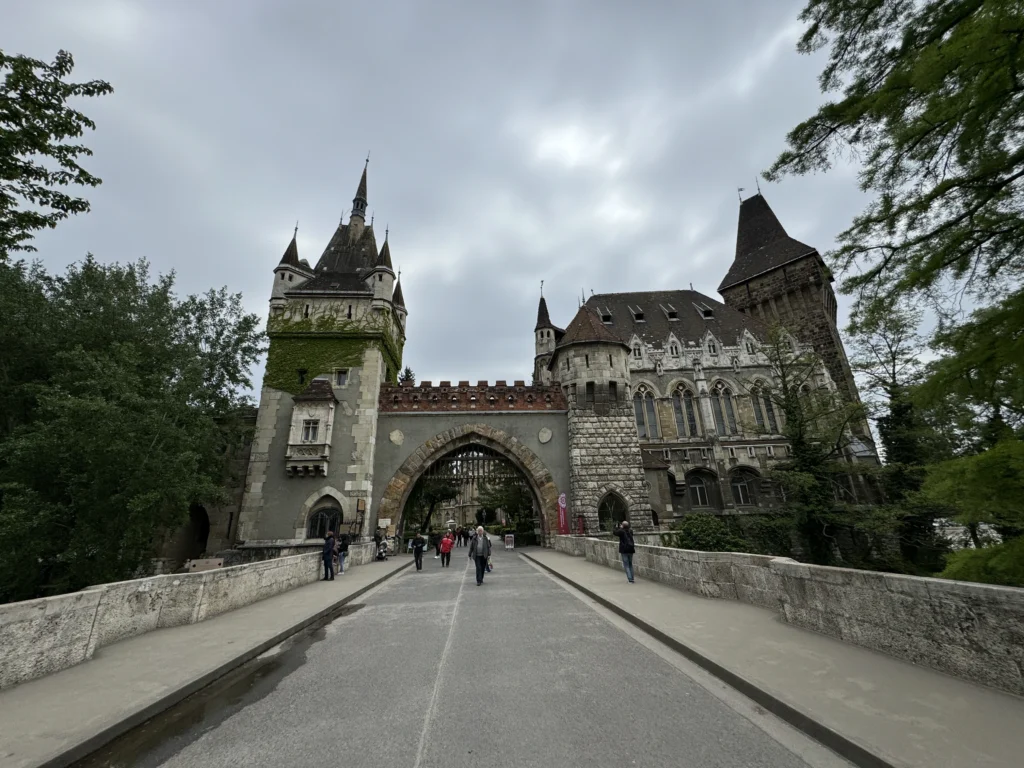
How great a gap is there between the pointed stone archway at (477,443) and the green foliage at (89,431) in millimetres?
7197

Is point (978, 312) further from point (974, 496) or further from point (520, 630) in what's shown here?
point (520, 630)

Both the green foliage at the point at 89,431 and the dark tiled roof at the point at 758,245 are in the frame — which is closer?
the green foliage at the point at 89,431

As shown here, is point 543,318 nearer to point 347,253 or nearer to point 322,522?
point 347,253

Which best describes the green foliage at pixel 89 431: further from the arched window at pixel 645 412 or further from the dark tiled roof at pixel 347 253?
the arched window at pixel 645 412

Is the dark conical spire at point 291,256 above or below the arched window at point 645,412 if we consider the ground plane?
above

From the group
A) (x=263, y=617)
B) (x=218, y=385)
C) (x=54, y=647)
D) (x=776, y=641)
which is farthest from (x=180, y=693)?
(x=218, y=385)

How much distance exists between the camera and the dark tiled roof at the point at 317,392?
19734mm

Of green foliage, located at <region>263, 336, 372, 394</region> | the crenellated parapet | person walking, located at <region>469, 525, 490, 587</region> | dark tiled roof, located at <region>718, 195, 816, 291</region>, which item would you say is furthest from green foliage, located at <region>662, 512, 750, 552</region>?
dark tiled roof, located at <region>718, 195, 816, 291</region>

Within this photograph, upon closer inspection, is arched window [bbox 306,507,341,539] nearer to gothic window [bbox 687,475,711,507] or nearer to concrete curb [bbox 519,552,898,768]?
concrete curb [bbox 519,552,898,768]

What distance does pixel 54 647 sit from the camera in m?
4.37

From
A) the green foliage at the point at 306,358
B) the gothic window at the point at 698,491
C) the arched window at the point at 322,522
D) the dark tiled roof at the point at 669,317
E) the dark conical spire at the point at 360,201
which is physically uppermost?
the dark conical spire at the point at 360,201

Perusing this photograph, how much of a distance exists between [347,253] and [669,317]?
25769 mm

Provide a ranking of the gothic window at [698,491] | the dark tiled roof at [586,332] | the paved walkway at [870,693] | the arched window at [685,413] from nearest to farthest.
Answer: the paved walkway at [870,693]
the dark tiled roof at [586,332]
the gothic window at [698,491]
the arched window at [685,413]

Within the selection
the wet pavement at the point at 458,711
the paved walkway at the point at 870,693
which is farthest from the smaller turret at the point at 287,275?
the paved walkway at the point at 870,693
